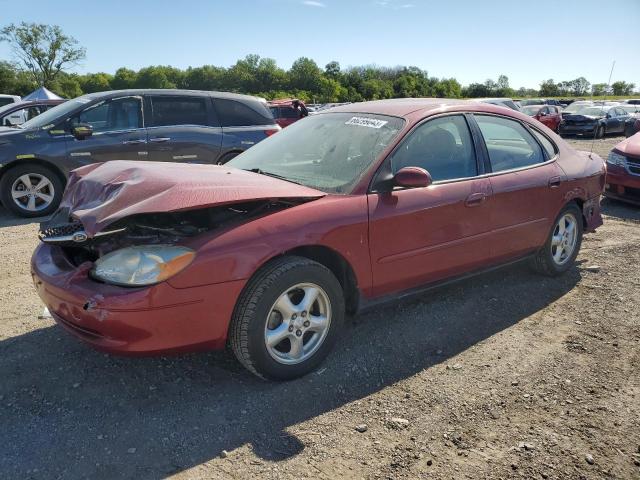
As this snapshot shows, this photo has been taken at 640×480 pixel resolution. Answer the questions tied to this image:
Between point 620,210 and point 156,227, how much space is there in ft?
23.8

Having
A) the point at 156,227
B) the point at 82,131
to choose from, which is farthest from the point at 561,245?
the point at 82,131

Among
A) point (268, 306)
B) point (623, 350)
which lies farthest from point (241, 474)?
point (623, 350)

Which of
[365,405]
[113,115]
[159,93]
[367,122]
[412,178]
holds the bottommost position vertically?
[365,405]

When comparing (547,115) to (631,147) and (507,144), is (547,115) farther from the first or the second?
(507,144)

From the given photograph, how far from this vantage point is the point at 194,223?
2.93 m

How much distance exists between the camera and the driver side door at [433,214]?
3.27 metres

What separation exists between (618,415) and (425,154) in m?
1.95

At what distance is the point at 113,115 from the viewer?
7.41 metres

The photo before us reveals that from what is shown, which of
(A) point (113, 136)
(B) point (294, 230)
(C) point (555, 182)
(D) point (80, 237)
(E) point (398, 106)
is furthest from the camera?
(A) point (113, 136)

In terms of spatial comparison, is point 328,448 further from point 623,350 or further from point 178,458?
point 623,350

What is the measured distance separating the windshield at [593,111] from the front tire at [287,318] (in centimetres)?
2229

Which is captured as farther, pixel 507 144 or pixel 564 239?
pixel 564 239

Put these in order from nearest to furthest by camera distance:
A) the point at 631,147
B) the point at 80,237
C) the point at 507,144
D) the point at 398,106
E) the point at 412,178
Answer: the point at 80,237 → the point at 412,178 → the point at 398,106 → the point at 507,144 → the point at 631,147

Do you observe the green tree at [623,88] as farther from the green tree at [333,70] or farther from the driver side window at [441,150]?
the driver side window at [441,150]
